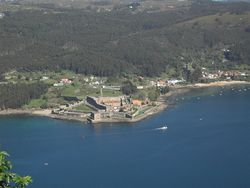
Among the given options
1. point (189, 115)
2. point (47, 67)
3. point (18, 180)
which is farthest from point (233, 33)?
point (18, 180)

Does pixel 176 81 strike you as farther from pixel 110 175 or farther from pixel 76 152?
pixel 110 175

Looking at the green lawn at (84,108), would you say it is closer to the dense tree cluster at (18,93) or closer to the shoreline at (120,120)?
the shoreline at (120,120)

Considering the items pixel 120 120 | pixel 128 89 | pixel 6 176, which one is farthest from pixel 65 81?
pixel 6 176

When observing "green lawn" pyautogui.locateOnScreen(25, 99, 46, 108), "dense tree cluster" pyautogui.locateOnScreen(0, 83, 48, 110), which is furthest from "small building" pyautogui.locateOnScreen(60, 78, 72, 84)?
"green lawn" pyautogui.locateOnScreen(25, 99, 46, 108)

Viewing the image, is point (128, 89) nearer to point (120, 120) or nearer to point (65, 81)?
point (65, 81)

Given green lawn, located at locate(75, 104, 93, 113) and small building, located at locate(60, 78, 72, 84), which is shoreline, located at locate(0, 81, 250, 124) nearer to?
green lawn, located at locate(75, 104, 93, 113)
